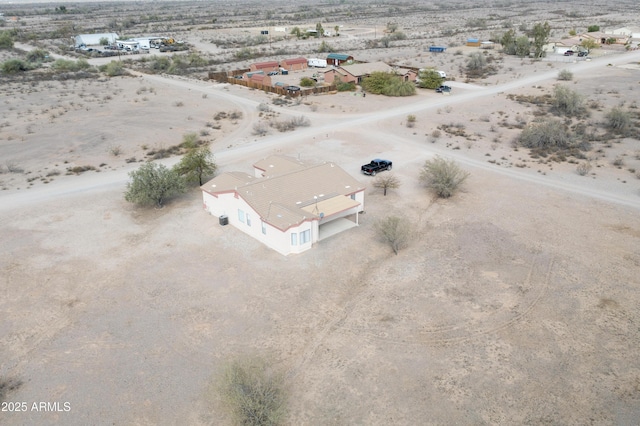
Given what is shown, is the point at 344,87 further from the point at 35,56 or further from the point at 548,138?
the point at 35,56

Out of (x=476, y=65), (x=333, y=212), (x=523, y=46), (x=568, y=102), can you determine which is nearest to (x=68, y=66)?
(x=476, y=65)

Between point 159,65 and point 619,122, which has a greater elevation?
point 619,122

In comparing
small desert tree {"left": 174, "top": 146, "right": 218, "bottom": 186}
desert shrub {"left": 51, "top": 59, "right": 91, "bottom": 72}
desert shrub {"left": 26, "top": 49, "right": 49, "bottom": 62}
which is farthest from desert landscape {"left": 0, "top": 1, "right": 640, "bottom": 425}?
desert shrub {"left": 26, "top": 49, "right": 49, "bottom": 62}

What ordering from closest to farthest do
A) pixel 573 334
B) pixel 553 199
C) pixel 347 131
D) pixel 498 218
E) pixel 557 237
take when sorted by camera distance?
pixel 573 334 < pixel 557 237 < pixel 498 218 < pixel 553 199 < pixel 347 131

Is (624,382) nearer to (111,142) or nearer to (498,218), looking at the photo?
(498,218)

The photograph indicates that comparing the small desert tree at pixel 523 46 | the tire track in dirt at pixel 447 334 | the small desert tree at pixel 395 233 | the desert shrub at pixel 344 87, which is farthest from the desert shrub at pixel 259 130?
the small desert tree at pixel 523 46

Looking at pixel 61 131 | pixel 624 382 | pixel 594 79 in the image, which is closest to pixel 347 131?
pixel 61 131

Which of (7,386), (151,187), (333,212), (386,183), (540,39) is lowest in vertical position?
(7,386)

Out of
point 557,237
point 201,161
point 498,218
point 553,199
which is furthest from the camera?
point 201,161
